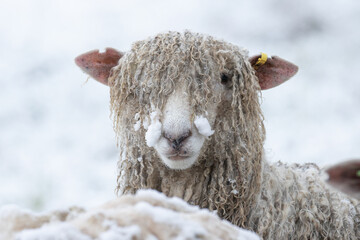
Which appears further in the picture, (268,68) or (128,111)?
(268,68)

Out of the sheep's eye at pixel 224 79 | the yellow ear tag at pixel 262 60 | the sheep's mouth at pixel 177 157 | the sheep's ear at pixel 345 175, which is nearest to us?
the sheep's ear at pixel 345 175

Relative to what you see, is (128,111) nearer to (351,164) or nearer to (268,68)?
(268,68)

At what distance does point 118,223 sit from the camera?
4.96ft

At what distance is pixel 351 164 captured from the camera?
2016 mm

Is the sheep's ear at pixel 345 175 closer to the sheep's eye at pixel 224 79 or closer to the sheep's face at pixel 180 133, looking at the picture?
the sheep's face at pixel 180 133

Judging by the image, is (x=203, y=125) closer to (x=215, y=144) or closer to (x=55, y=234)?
(x=215, y=144)

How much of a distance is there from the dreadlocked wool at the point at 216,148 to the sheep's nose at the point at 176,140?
32 cm

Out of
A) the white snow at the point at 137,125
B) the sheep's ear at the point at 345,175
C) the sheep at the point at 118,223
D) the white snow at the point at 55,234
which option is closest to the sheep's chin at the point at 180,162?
the white snow at the point at 137,125

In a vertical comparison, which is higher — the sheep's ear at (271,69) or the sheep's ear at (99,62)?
the sheep's ear at (271,69)

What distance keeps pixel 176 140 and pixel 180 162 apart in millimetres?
212

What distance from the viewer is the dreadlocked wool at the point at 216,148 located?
343 cm

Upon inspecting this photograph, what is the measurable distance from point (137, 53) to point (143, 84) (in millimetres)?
248

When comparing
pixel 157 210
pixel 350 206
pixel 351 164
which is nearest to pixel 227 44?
pixel 350 206

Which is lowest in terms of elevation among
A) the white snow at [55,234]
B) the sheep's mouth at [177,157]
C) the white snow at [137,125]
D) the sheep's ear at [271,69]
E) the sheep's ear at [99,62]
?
the white snow at [55,234]
